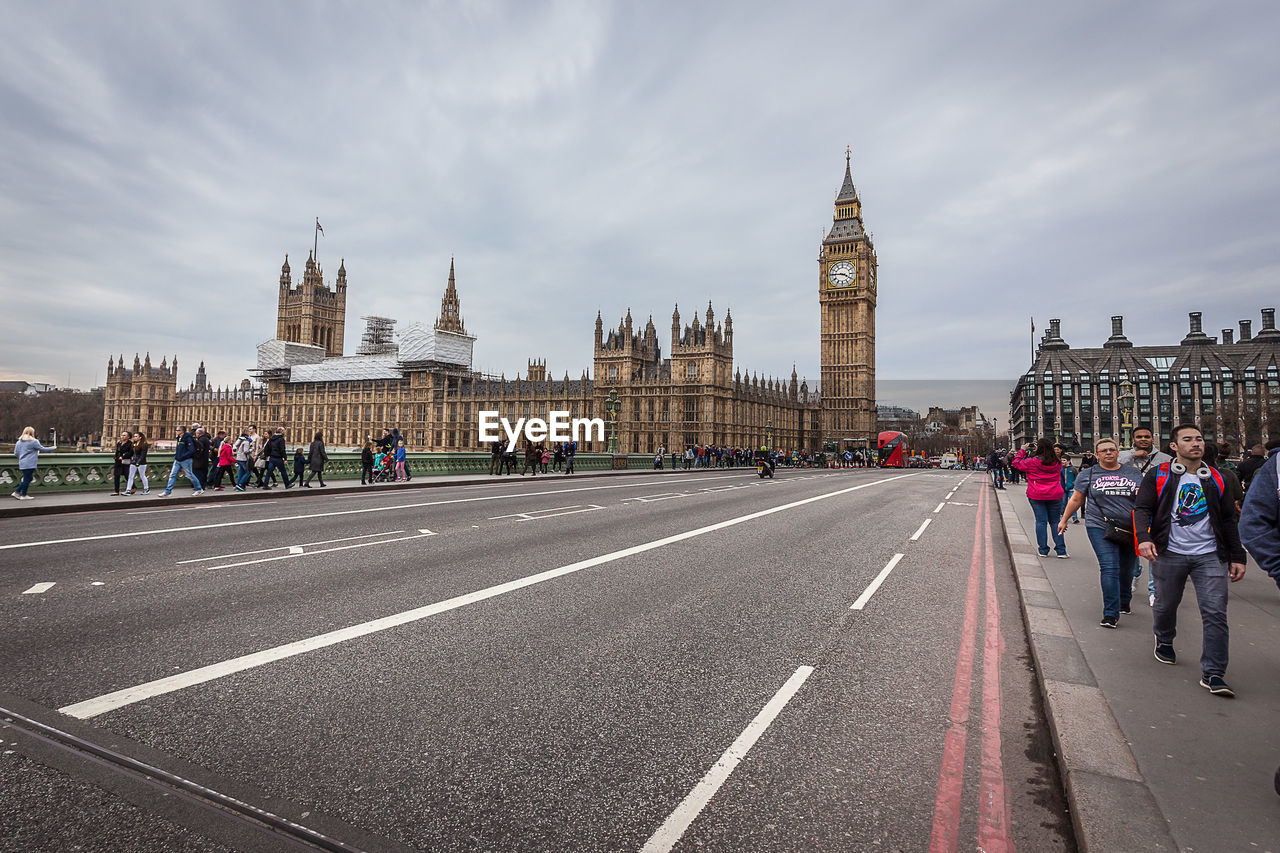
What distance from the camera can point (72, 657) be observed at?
4645mm

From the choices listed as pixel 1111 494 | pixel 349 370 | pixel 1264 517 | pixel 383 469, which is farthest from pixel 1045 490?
pixel 349 370

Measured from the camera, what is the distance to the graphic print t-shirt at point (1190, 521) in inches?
186

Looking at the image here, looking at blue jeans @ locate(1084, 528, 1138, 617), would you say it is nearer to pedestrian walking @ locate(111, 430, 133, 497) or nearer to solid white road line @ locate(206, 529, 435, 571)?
solid white road line @ locate(206, 529, 435, 571)

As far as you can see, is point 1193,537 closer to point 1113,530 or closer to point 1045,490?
point 1113,530

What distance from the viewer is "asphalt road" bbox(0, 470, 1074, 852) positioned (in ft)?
9.50

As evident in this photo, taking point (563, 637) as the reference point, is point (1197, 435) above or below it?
above

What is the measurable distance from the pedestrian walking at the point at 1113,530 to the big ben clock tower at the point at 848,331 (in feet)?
300

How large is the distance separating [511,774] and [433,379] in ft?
308

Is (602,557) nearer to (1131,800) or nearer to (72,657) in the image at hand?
(72,657)

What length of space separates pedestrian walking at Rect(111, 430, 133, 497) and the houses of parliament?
189ft

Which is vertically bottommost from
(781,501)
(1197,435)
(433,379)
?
(781,501)

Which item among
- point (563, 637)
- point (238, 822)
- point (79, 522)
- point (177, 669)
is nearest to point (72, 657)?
point (177, 669)

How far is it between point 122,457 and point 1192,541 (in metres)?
21.2

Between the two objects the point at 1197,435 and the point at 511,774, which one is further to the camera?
the point at 1197,435
